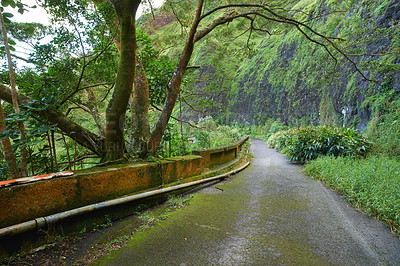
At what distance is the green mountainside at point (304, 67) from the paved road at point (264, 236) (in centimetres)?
350

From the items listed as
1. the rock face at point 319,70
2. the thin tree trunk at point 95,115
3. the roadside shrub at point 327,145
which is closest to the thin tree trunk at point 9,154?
the thin tree trunk at point 95,115

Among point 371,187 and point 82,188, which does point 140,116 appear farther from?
point 371,187

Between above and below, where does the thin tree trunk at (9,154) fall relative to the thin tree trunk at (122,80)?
below

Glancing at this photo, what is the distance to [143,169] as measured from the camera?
3.21 meters

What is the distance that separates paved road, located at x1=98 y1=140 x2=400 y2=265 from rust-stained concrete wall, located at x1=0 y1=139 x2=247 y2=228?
0.70 meters

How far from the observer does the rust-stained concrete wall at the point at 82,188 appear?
1891mm

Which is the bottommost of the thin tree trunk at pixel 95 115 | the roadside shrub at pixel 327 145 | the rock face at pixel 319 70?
the roadside shrub at pixel 327 145

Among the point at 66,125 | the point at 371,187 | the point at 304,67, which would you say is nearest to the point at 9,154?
the point at 66,125

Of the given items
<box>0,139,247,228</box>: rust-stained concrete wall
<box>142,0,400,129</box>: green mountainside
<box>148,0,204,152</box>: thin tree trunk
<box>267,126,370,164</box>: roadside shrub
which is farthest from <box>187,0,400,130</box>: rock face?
<box>0,139,247,228</box>: rust-stained concrete wall

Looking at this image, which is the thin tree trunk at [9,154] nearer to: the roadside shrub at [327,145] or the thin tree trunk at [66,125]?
the thin tree trunk at [66,125]

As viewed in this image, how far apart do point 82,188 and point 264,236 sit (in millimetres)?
2313

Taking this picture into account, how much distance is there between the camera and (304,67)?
20.2 metres

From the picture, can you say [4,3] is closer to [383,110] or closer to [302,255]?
[302,255]

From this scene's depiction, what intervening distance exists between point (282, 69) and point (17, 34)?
25338 millimetres
